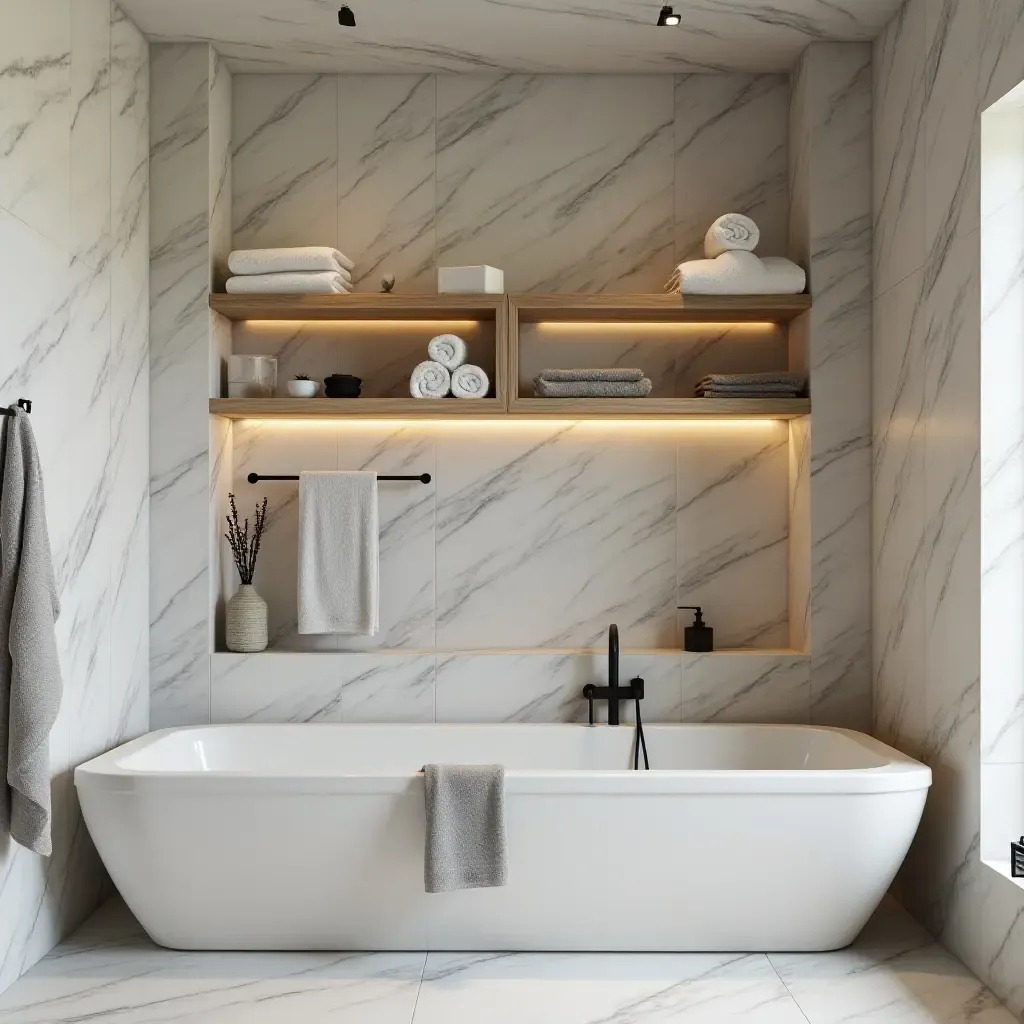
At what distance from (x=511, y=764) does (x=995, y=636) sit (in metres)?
1.55

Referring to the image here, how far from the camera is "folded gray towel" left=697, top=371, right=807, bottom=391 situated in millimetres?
3684

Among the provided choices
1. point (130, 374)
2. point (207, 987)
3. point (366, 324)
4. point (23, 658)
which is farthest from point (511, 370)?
point (207, 987)

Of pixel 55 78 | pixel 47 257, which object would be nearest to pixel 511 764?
pixel 47 257

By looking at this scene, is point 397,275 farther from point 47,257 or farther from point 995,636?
point 995,636

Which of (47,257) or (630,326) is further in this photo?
(630,326)

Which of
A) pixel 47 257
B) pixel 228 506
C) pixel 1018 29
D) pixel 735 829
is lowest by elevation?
pixel 735 829

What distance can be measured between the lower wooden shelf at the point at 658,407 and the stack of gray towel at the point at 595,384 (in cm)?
2

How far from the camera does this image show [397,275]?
394 centimetres

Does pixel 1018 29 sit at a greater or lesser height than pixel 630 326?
greater

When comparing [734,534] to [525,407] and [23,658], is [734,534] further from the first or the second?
[23,658]

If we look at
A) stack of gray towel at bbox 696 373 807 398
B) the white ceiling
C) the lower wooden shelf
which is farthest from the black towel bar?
the white ceiling

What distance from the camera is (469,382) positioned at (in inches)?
146

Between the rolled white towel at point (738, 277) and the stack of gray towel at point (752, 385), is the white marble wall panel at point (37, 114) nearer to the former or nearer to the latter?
the rolled white towel at point (738, 277)

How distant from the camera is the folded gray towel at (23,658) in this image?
2.61 meters
